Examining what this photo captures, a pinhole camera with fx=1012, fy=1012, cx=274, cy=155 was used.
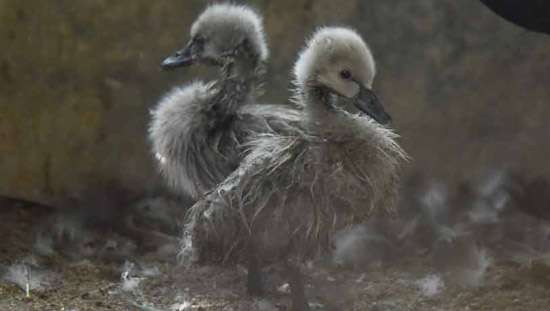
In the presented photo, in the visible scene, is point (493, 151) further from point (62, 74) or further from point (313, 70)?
point (62, 74)

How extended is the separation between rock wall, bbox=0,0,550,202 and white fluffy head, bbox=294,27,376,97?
599mm

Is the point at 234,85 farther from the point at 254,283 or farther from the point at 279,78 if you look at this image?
the point at 254,283

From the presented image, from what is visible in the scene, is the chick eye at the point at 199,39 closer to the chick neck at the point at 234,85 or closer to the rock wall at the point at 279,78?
the chick neck at the point at 234,85

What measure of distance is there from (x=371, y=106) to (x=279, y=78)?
25.6 inches

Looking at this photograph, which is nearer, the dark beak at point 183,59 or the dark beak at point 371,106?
the dark beak at point 371,106

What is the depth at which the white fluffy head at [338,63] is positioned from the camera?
2010 millimetres

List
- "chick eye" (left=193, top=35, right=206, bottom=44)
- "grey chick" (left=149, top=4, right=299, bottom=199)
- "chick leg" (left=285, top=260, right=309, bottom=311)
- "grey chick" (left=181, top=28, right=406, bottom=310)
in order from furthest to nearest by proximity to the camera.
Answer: "chick eye" (left=193, top=35, right=206, bottom=44)
"grey chick" (left=149, top=4, right=299, bottom=199)
"chick leg" (left=285, top=260, right=309, bottom=311)
"grey chick" (left=181, top=28, right=406, bottom=310)

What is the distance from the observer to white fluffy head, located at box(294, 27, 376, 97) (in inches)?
79.1

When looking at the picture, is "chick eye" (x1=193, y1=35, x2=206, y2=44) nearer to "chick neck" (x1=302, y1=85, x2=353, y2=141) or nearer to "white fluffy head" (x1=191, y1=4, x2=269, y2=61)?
"white fluffy head" (x1=191, y1=4, x2=269, y2=61)

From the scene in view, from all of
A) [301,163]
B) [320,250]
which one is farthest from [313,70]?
[320,250]

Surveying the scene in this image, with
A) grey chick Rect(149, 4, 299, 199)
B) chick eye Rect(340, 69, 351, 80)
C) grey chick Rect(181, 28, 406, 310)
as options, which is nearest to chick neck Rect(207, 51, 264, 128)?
grey chick Rect(149, 4, 299, 199)

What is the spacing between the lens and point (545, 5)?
2.25 metres

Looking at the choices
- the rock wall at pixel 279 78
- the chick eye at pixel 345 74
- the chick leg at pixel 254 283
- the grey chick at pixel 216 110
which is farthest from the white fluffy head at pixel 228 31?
the chick leg at pixel 254 283

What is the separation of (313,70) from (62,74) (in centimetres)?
87
